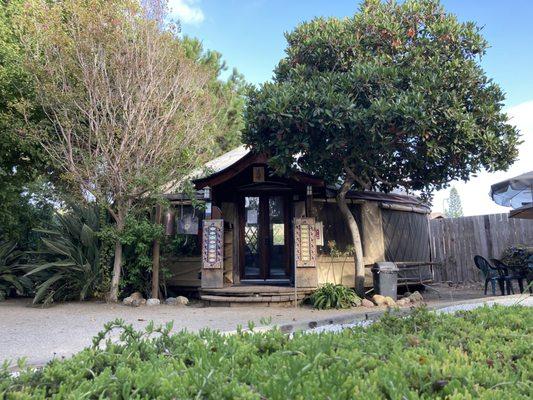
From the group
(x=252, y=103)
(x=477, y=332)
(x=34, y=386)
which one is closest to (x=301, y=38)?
(x=252, y=103)

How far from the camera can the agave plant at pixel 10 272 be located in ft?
30.3

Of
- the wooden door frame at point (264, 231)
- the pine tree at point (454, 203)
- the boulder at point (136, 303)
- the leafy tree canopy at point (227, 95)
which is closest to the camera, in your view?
the boulder at point (136, 303)

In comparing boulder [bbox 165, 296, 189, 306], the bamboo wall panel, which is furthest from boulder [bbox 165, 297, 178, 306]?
the bamboo wall panel

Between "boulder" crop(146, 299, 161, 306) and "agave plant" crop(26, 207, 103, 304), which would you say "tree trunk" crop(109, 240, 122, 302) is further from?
"boulder" crop(146, 299, 161, 306)

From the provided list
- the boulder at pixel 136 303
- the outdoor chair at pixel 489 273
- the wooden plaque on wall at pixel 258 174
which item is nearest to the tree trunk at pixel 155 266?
the boulder at pixel 136 303

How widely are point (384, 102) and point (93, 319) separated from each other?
5689 mm

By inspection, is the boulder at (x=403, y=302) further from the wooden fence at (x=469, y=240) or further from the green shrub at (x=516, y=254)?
the wooden fence at (x=469, y=240)

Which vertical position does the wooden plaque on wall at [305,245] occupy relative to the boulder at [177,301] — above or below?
above

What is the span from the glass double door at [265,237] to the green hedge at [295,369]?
766 centimetres

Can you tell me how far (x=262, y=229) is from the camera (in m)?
10.0

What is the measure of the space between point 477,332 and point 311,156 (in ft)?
19.4

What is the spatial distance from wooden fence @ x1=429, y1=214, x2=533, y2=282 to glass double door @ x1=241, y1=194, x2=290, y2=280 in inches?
234

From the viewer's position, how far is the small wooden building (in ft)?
29.1

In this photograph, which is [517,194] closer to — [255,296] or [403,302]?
[403,302]
